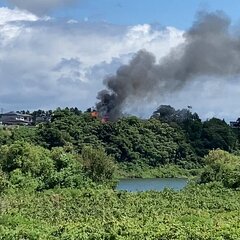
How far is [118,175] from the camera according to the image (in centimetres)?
6856

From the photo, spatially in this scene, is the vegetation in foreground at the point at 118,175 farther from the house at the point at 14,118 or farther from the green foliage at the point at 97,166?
the house at the point at 14,118

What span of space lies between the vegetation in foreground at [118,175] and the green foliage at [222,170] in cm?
7

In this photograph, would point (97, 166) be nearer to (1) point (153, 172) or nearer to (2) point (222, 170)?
(2) point (222, 170)

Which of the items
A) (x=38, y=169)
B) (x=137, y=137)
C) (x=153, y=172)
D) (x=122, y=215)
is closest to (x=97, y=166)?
(x=38, y=169)

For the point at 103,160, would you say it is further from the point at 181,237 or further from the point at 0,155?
the point at 181,237

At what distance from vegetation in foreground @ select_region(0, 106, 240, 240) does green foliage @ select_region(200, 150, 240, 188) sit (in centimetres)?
7

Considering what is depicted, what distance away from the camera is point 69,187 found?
38.5 m

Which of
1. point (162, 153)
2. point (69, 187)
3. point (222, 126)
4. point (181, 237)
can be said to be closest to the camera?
point (181, 237)

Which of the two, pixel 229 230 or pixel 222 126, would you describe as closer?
pixel 229 230

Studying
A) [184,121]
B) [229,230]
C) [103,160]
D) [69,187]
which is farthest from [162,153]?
[229,230]

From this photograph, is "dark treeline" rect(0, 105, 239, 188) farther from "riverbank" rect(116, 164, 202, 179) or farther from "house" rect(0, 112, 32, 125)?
"house" rect(0, 112, 32, 125)

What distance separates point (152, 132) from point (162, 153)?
3854 millimetres

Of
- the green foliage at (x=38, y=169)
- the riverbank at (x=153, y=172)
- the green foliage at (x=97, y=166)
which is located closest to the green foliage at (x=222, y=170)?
the green foliage at (x=97, y=166)

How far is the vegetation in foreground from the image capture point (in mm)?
21594
